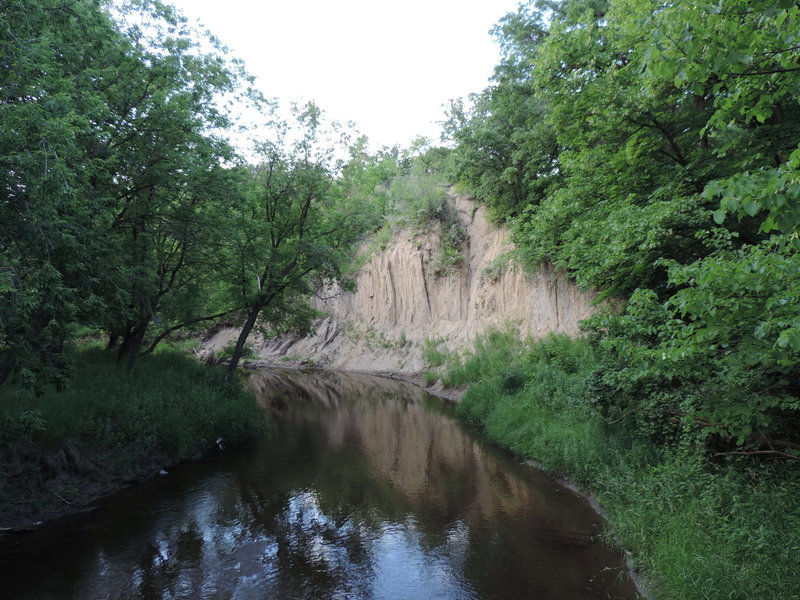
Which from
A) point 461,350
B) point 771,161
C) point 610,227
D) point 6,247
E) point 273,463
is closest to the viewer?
point 6,247

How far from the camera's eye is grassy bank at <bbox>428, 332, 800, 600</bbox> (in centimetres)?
554

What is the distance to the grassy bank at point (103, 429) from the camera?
8.69 meters

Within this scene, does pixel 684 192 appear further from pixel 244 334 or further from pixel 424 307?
pixel 424 307

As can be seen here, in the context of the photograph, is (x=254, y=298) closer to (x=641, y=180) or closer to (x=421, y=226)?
(x=641, y=180)

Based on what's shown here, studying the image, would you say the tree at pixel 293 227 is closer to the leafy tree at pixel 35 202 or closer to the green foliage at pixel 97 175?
the green foliage at pixel 97 175

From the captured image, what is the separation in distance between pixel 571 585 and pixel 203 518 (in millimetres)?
6575

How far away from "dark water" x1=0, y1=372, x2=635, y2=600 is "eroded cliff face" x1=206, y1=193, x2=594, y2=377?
7.83 meters

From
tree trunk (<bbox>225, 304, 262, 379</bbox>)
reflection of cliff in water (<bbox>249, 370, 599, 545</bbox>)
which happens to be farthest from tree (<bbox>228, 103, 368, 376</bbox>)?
reflection of cliff in water (<bbox>249, 370, 599, 545</bbox>)

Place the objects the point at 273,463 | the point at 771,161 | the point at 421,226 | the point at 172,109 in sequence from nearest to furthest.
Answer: the point at 771,161, the point at 172,109, the point at 273,463, the point at 421,226

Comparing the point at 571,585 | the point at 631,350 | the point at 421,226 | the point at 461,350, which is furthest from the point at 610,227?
the point at 421,226

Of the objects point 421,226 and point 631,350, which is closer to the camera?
point 631,350

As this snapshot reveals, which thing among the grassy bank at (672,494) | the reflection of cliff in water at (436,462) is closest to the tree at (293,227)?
the reflection of cliff in water at (436,462)

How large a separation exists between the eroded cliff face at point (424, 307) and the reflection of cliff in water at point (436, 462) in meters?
5.09

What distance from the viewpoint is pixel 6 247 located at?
6402 mm
